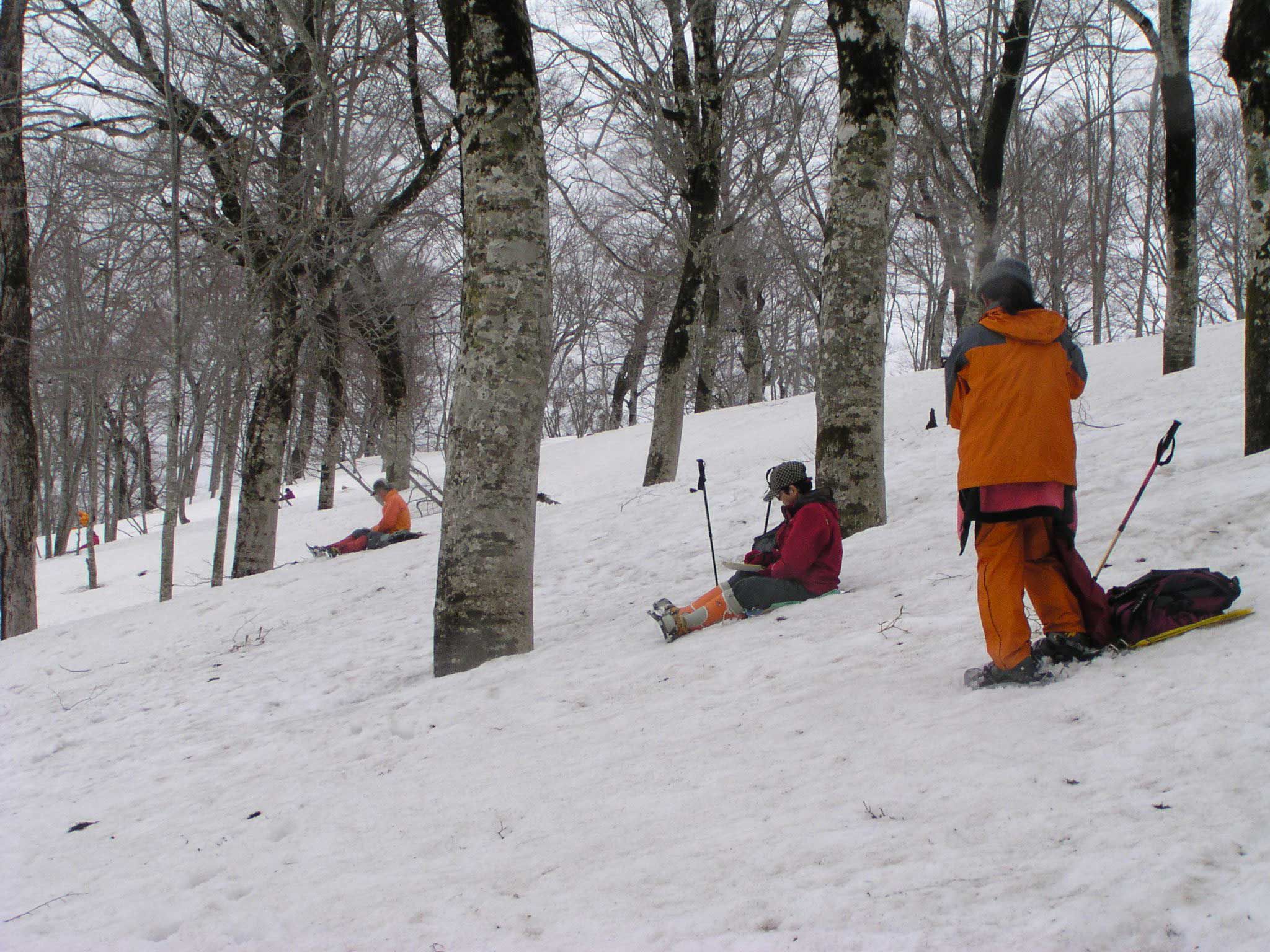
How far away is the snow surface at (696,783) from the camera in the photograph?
2.04 meters

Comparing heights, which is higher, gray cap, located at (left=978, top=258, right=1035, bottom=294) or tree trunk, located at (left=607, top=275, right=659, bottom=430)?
tree trunk, located at (left=607, top=275, right=659, bottom=430)

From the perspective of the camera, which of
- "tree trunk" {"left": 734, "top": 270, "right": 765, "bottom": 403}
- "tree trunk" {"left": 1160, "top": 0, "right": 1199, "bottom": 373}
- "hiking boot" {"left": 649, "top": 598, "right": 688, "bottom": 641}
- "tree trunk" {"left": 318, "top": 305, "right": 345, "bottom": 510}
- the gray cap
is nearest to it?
the gray cap

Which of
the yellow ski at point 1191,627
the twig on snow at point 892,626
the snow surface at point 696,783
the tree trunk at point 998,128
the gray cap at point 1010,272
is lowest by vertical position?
the snow surface at point 696,783

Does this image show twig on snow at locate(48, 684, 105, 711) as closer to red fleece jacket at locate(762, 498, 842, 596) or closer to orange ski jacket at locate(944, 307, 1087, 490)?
red fleece jacket at locate(762, 498, 842, 596)

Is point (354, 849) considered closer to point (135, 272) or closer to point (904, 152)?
point (135, 272)

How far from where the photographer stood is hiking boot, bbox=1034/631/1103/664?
3.28 meters

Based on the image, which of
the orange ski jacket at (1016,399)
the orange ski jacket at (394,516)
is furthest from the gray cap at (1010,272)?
the orange ski jacket at (394,516)

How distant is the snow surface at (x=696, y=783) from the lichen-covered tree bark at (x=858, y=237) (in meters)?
0.89

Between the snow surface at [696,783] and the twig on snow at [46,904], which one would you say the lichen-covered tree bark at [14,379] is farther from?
the twig on snow at [46,904]

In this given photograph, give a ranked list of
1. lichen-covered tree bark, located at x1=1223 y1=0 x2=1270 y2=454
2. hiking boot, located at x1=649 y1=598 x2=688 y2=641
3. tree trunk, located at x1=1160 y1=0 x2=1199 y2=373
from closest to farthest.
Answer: hiking boot, located at x1=649 y1=598 x2=688 y2=641 < lichen-covered tree bark, located at x1=1223 y1=0 x2=1270 y2=454 < tree trunk, located at x1=1160 y1=0 x2=1199 y2=373

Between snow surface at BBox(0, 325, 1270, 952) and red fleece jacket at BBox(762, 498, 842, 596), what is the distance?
26 centimetres

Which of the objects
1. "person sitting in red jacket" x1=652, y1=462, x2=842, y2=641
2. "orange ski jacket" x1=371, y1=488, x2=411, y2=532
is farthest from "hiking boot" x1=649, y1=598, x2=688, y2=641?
"orange ski jacket" x1=371, y1=488, x2=411, y2=532

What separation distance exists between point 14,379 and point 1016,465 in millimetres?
10287

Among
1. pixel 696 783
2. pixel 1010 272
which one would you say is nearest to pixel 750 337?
pixel 1010 272
